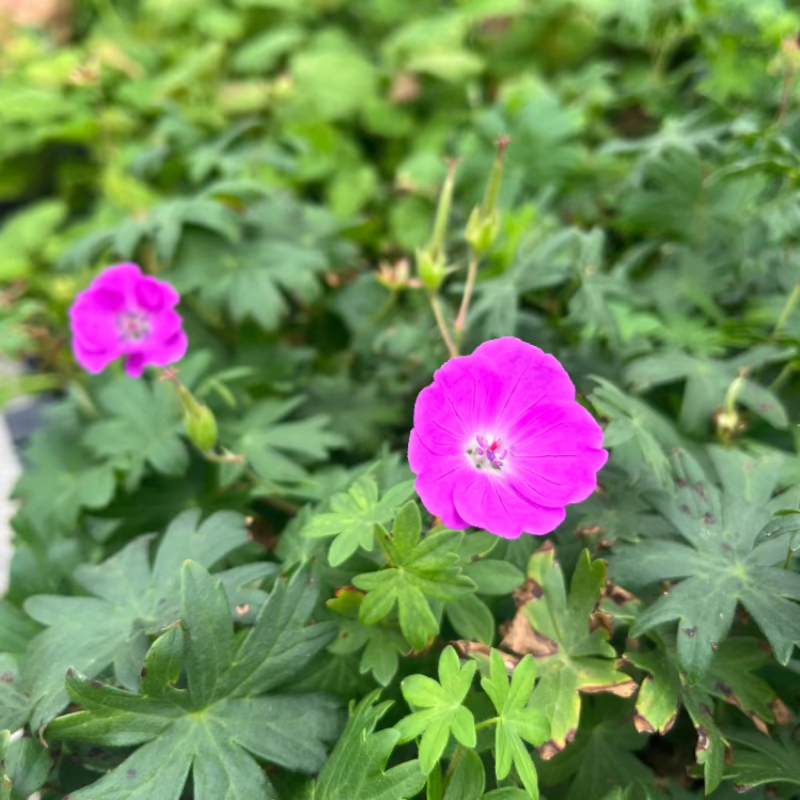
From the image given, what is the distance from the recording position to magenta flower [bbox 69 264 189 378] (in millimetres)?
971

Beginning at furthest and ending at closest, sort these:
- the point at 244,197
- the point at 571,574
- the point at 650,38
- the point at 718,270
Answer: the point at 650,38, the point at 244,197, the point at 718,270, the point at 571,574

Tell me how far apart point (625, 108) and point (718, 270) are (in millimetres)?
867

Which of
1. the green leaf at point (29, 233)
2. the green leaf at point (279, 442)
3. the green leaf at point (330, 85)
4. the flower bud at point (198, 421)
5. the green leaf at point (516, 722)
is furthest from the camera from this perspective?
the green leaf at point (330, 85)

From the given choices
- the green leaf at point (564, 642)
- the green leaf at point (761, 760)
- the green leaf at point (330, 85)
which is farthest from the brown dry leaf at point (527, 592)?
the green leaf at point (330, 85)

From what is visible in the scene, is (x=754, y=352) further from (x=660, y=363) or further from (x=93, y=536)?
(x=93, y=536)

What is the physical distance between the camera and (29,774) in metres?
0.69

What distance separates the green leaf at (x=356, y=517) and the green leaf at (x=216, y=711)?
0.18ft

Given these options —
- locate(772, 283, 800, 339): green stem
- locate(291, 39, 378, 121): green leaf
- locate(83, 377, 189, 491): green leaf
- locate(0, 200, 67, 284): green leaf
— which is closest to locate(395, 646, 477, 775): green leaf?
locate(83, 377, 189, 491): green leaf

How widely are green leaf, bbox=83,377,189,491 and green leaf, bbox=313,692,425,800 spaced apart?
0.48 metres

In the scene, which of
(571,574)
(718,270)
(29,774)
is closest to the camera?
(29,774)

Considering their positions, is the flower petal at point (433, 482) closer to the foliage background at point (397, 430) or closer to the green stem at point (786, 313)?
the foliage background at point (397, 430)

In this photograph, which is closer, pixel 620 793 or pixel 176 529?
pixel 620 793

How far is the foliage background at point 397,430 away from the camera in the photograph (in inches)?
27.6

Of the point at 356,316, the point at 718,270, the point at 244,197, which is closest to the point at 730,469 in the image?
the point at 718,270
